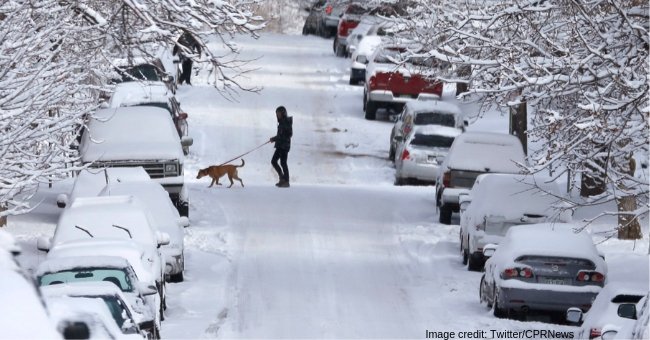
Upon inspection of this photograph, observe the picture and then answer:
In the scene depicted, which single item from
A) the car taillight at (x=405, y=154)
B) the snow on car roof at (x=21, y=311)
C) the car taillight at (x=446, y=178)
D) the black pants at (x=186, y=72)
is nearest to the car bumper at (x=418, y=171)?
the car taillight at (x=405, y=154)

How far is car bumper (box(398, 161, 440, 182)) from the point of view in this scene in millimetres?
28922

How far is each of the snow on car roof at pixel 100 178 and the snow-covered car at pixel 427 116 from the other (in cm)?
1159

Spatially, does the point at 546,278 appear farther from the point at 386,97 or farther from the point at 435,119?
the point at 386,97

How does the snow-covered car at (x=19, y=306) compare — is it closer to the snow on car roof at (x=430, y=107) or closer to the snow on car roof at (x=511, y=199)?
the snow on car roof at (x=511, y=199)

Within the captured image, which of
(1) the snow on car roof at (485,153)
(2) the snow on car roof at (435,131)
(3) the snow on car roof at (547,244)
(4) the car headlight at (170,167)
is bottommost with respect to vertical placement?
(2) the snow on car roof at (435,131)

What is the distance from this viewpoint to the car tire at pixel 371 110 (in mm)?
39656

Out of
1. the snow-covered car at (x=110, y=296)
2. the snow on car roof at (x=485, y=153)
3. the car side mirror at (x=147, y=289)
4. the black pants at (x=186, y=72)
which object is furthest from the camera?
the black pants at (x=186, y=72)

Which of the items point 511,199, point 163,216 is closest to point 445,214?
point 511,199

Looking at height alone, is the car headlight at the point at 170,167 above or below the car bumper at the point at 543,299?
below

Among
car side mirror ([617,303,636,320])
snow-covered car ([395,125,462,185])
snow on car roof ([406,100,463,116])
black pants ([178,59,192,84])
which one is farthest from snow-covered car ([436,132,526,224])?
black pants ([178,59,192,84])

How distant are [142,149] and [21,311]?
17582 mm

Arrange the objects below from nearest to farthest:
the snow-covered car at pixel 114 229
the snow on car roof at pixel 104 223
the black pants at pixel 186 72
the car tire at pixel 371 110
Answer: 1. the snow-covered car at pixel 114 229
2. the snow on car roof at pixel 104 223
3. the car tire at pixel 371 110
4. the black pants at pixel 186 72

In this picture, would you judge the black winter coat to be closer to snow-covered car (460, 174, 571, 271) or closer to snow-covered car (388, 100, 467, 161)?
snow-covered car (388, 100, 467, 161)

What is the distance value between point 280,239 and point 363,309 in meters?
5.20
